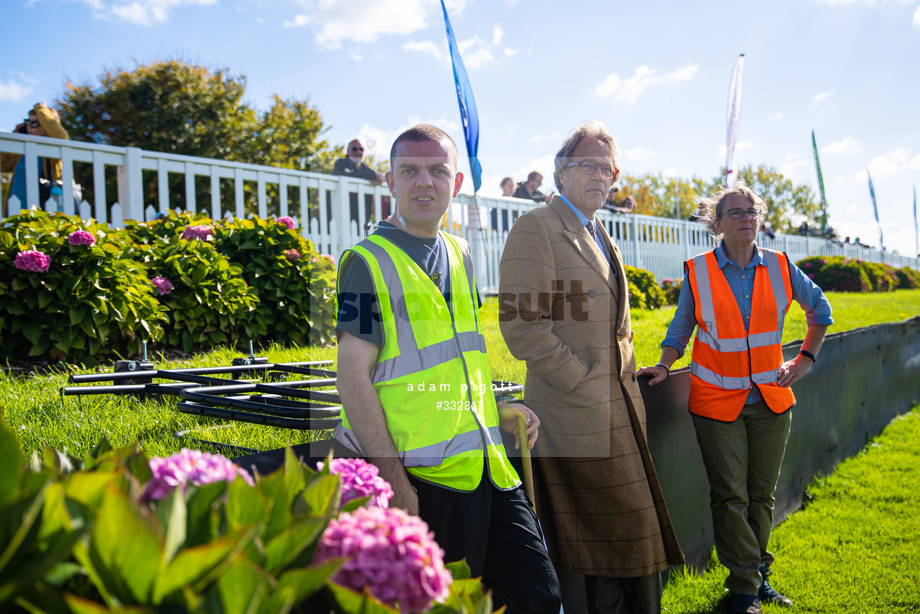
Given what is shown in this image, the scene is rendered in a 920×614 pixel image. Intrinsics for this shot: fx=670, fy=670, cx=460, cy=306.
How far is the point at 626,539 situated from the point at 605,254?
125 centimetres

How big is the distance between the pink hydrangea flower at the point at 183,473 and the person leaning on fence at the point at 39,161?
6.26 m

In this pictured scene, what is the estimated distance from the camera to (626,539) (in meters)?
2.80

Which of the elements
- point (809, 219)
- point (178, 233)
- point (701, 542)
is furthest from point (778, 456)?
point (809, 219)

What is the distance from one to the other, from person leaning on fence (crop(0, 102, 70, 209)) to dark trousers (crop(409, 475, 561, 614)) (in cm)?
575

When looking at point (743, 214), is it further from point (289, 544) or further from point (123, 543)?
point (123, 543)

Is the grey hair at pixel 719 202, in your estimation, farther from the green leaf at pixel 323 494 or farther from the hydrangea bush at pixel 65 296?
the hydrangea bush at pixel 65 296

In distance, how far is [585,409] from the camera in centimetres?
278

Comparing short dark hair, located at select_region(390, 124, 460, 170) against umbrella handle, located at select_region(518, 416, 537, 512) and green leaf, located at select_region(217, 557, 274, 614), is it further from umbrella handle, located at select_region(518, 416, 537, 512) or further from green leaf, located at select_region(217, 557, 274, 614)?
green leaf, located at select_region(217, 557, 274, 614)

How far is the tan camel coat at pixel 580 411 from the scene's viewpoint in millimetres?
2768

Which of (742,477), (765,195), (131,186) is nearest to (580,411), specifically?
(742,477)

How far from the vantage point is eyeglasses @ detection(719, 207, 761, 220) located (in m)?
3.73

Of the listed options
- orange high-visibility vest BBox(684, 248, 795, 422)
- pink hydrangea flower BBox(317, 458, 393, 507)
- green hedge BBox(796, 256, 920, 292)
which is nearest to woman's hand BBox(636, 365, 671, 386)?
orange high-visibility vest BBox(684, 248, 795, 422)

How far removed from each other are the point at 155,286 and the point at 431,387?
415cm

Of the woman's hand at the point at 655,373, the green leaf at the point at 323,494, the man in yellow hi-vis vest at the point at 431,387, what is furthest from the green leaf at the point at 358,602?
the woman's hand at the point at 655,373
